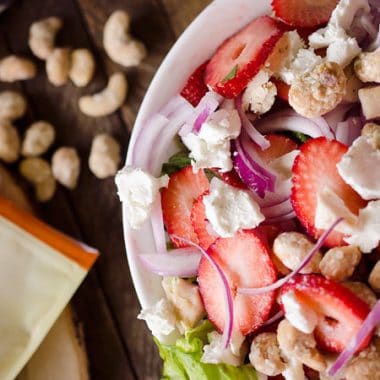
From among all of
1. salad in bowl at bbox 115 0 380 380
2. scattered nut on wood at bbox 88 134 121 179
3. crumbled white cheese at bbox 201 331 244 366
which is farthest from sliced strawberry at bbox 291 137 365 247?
scattered nut on wood at bbox 88 134 121 179

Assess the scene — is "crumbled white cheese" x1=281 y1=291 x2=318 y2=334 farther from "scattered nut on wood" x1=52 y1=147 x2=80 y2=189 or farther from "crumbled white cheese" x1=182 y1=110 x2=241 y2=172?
"scattered nut on wood" x1=52 y1=147 x2=80 y2=189

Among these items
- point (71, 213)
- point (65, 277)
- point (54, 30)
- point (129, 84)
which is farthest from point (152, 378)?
point (54, 30)

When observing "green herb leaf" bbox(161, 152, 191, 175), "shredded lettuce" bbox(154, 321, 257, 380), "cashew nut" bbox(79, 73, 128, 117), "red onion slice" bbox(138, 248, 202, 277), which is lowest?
"shredded lettuce" bbox(154, 321, 257, 380)

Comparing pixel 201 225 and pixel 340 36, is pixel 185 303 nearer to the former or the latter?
pixel 201 225

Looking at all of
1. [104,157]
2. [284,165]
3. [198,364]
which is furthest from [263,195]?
[104,157]

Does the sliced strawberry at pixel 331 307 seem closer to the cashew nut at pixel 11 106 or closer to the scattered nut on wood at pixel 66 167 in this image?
the scattered nut on wood at pixel 66 167

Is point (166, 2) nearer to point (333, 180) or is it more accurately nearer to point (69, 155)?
point (69, 155)

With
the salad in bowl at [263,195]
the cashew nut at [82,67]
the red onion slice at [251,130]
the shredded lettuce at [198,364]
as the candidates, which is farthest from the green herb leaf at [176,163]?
the cashew nut at [82,67]

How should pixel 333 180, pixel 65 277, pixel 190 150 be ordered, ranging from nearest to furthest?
pixel 333 180 → pixel 190 150 → pixel 65 277
